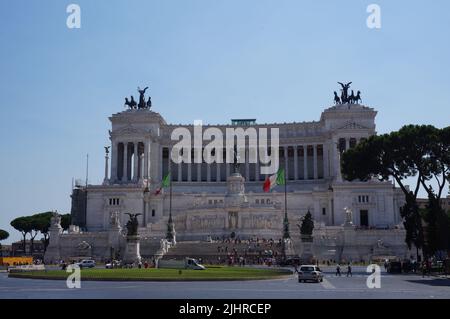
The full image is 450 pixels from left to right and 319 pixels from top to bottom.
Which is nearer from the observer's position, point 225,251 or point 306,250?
point 306,250

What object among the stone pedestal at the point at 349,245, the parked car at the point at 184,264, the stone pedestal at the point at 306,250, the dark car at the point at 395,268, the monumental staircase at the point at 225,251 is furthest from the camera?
the stone pedestal at the point at 349,245

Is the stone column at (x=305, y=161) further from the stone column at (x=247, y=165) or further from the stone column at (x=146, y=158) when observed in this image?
the stone column at (x=146, y=158)

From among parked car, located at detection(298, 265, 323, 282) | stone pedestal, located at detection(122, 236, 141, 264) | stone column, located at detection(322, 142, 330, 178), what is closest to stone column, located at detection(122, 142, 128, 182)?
stone column, located at detection(322, 142, 330, 178)

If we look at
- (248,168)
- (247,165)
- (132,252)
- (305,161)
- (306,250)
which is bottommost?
(132,252)

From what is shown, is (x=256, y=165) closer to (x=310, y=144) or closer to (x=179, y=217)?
(x=310, y=144)

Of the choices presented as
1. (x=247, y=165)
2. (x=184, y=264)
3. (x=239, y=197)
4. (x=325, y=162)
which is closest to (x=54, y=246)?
(x=239, y=197)

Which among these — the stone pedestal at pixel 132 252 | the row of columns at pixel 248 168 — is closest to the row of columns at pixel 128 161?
the row of columns at pixel 248 168

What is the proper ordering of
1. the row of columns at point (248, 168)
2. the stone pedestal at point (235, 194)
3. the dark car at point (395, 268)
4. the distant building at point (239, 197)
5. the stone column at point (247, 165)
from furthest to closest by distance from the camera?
the stone column at point (247, 165) < the row of columns at point (248, 168) < the stone pedestal at point (235, 194) < the distant building at point (239, 197) < the dark car at point (395, 268)

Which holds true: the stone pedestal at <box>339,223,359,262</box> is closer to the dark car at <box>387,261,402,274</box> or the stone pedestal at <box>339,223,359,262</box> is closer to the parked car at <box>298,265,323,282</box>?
the dark car at <box>387,261,402,274</box>

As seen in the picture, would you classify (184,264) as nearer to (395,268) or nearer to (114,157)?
(395,268)

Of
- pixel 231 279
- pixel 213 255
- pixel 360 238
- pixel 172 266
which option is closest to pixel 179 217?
pixel 213 255

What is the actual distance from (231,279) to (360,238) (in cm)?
4323

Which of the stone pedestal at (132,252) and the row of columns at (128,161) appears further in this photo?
the row of columns at (128,161)

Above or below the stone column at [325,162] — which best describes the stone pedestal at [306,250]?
below
